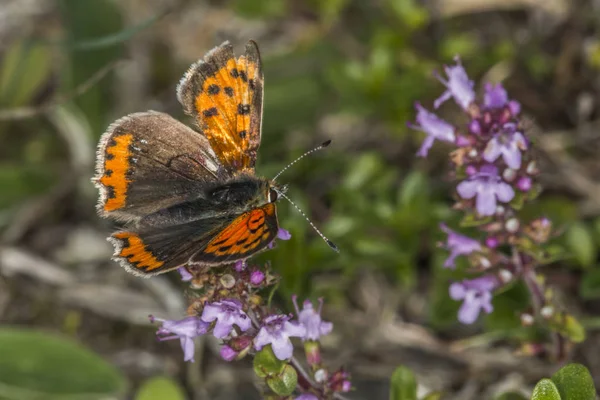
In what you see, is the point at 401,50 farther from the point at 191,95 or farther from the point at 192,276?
the point at 192,276

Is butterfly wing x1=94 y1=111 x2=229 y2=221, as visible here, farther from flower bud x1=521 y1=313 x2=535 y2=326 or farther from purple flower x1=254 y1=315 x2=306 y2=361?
flower bud x1=521 y1=313 x2=535 y2=326

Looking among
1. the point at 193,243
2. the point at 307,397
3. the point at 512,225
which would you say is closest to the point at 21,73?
the point at 193,243

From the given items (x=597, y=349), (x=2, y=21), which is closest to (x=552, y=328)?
(x=597, y=349)

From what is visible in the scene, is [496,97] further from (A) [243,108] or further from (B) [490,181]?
(A) [243,108]

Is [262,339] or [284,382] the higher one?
[262,339]

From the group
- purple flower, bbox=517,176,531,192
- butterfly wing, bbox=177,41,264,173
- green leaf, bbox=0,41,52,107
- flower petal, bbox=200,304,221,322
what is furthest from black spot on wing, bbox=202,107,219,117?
green leaf, bbox=0,41,52,107

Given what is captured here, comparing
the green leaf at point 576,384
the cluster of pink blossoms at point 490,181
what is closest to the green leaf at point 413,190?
the cluster of pink blossoms at point 490,181

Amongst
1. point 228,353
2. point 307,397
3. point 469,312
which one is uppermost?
point 469,312
